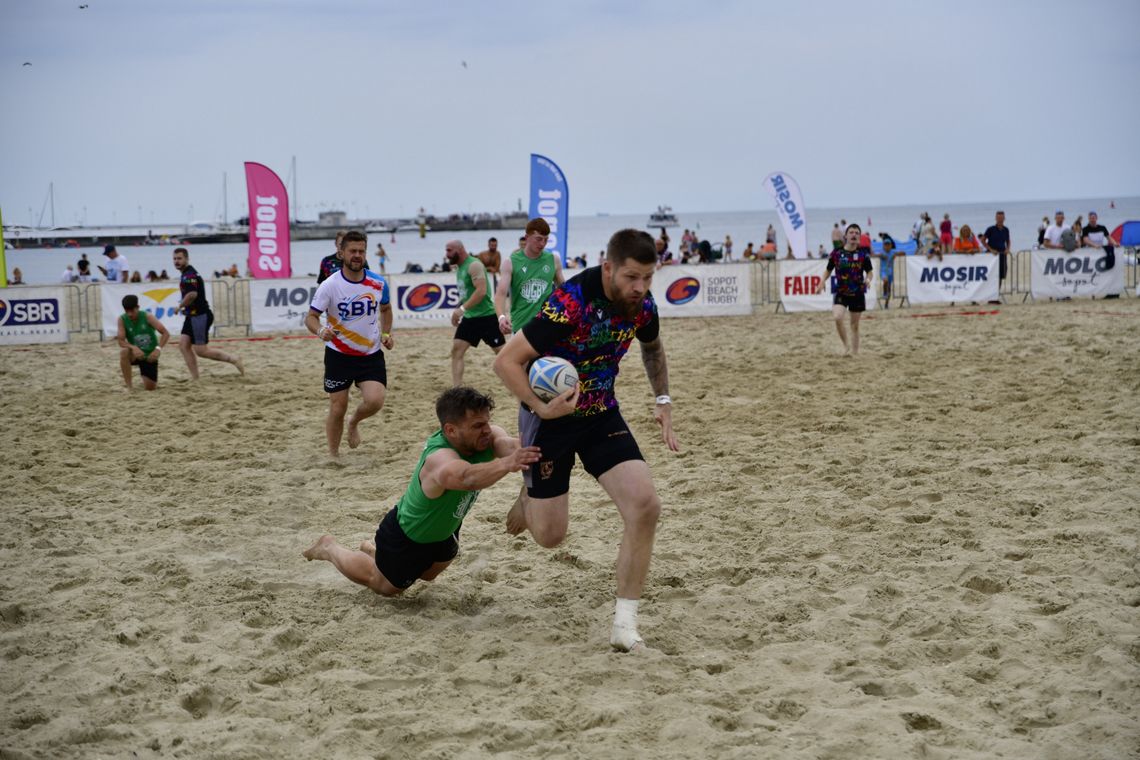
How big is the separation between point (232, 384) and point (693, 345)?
6.53 m

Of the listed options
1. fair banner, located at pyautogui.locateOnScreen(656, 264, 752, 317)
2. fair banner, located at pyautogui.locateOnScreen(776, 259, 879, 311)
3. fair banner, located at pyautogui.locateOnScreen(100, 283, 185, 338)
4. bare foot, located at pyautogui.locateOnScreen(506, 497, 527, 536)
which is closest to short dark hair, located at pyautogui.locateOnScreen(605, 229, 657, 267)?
bare foot, located at pyautogui.locateOnScreen(506, 497, 527, 536)

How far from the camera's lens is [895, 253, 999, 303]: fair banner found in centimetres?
2017

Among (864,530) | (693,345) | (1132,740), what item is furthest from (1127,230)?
(1132,740)

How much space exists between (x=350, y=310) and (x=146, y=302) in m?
11.5

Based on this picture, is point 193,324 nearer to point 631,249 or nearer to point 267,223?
point 267,223

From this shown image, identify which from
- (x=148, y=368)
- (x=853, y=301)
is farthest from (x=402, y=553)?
(x=853, y=301)

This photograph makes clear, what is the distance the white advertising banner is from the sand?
36.9 feet

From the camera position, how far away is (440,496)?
4.53m

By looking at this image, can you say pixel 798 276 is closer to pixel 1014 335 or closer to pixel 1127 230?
pixel 1014 335

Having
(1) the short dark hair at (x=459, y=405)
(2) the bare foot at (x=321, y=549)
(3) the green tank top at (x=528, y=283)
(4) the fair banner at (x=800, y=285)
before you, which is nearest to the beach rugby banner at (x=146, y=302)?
(3) the green tank top at (x=528, y=283)

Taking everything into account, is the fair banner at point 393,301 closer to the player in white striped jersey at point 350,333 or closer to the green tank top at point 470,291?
the green tank top at point 470,291

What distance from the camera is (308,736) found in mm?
3537

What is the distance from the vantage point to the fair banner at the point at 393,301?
18.7 m

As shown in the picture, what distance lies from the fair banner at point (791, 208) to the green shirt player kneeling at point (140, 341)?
16.2m
